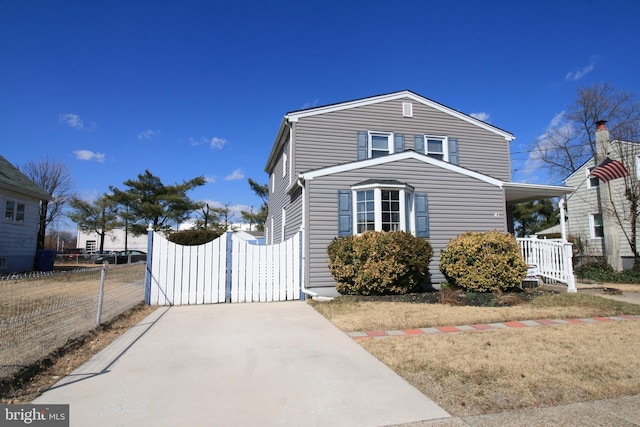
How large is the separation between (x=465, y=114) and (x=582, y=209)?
9897 mm

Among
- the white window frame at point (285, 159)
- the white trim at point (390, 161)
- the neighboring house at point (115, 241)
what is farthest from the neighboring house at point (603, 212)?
the neighboring house at point (115, 241)

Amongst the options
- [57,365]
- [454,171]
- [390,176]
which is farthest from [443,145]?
[57,365]

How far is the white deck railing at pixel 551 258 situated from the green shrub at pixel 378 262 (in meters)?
3.70

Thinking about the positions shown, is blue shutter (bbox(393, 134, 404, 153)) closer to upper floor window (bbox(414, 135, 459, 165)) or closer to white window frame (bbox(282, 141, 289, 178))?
upper floor window (bbox(414, 135, 459, 165))

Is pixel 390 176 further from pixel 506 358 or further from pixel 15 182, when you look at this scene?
pixel 15 182

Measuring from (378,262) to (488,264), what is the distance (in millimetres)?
2889

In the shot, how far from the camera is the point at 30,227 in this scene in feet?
60.0

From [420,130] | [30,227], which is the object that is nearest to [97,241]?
[30,227]

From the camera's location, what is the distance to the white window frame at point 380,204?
10141 millimetres

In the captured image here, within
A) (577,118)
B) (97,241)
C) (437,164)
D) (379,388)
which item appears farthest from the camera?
(97,241)

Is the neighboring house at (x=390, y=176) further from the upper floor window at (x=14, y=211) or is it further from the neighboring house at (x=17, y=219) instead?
the upper floor window at (x=14, y=211)

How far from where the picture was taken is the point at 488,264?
369 inches

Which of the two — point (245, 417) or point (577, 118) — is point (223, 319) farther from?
point (577, 118)

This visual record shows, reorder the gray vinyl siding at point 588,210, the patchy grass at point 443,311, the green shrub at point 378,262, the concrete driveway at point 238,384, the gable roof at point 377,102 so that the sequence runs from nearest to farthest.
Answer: the concrete driveway at point 238,384 < the patchy grass at point 443,311 < the green shrub at point 378,262 < the gable roof at point 377,102 < the gray vinyl siding at point 588,210
